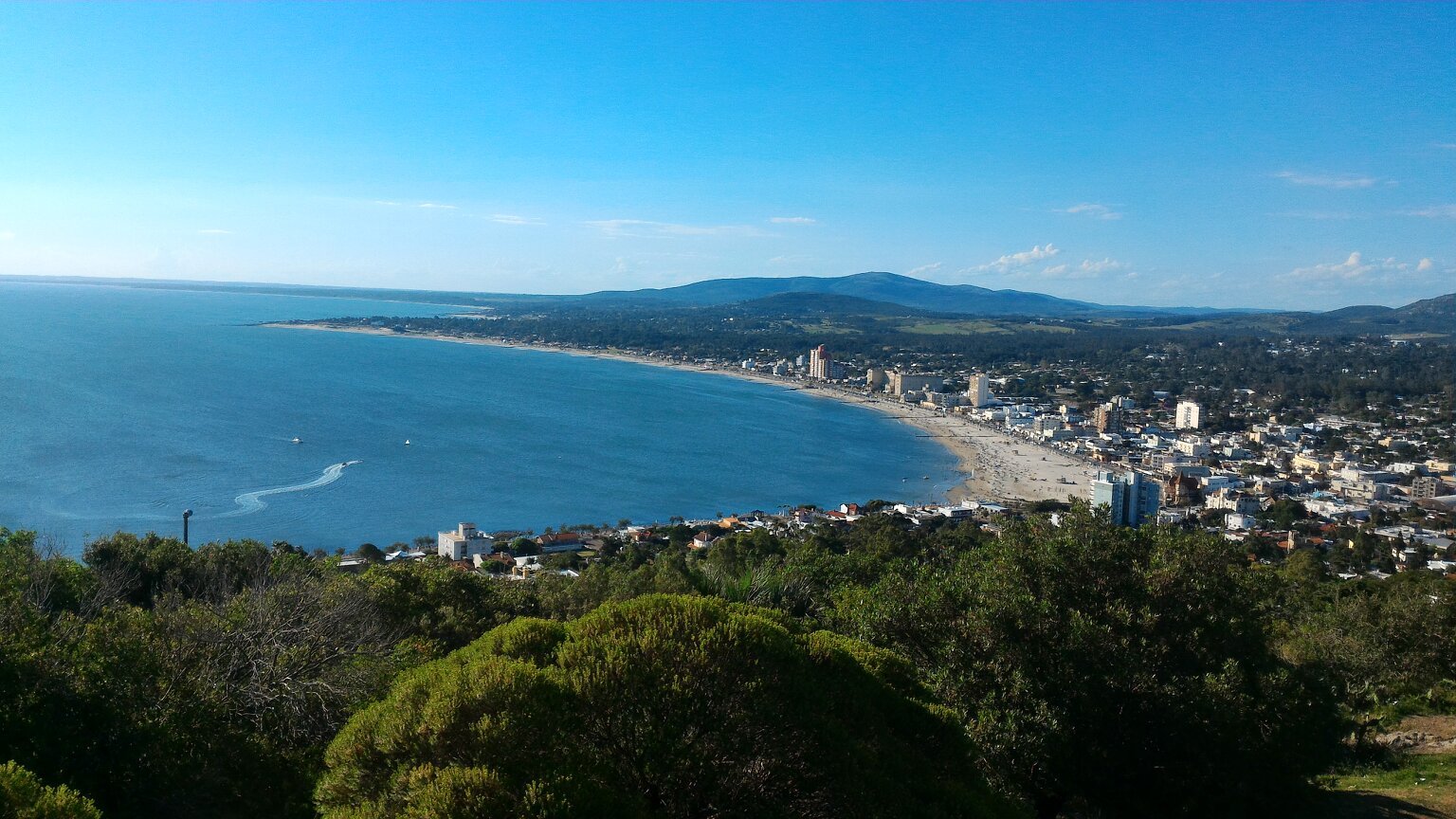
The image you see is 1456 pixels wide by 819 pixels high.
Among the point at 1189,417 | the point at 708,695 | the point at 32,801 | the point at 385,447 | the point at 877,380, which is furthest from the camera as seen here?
the point at 877,380

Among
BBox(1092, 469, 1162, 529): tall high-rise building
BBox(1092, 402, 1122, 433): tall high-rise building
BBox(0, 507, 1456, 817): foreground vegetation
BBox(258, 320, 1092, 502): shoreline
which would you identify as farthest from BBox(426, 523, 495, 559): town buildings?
BBox(1092, 402, 1122, 433): tall high-rise building

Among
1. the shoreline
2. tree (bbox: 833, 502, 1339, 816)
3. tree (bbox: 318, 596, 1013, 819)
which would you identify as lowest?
the shoreline

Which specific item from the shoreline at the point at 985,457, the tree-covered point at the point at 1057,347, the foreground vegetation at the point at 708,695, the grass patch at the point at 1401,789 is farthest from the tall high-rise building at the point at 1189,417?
the grass patch at the point at 1401,789

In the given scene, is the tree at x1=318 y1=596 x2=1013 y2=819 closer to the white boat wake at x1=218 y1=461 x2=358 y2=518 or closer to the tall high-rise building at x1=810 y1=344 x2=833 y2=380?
the white boat wake at x1=218 y1=461 x2=358 y2=518

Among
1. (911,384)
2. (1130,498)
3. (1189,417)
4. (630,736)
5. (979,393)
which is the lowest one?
(1130,498)

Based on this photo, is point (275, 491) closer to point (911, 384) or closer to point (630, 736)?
point (630, 736)

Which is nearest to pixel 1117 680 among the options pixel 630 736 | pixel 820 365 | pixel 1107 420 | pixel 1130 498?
pixel 630 736
